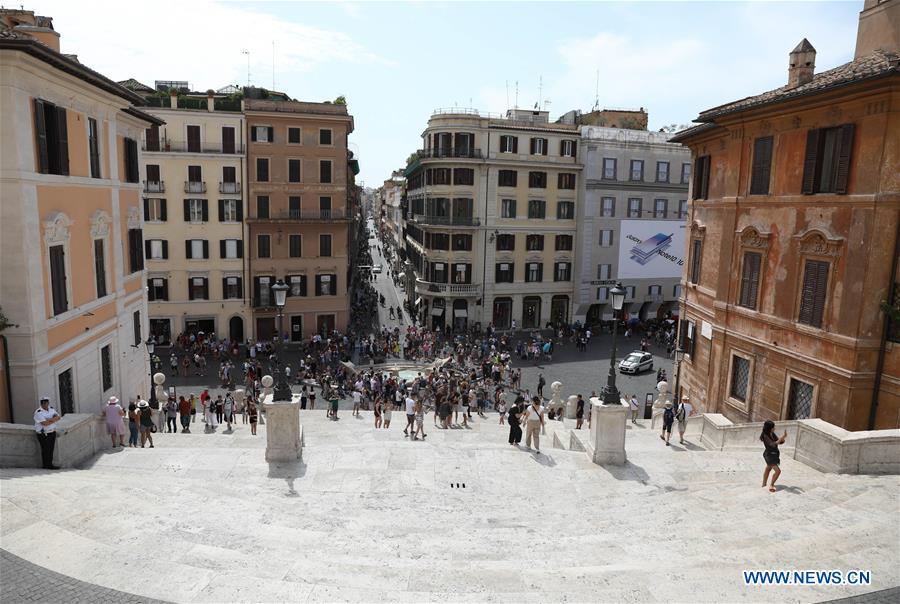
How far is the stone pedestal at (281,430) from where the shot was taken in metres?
14.1

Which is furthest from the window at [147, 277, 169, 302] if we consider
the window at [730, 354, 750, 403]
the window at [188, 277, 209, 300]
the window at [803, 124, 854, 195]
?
the window at [803, 124, 854, 195]

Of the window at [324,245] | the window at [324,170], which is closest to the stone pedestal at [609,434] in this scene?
the window at [324,245]

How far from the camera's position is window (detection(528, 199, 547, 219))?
47.1m

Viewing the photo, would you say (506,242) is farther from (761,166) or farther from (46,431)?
(46,431)

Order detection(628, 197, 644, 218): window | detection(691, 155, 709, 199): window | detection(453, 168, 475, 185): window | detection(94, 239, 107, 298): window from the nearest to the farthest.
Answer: detection(94, 239, 107, 298): window < detection(691, 155, 709, 199): window < detection(453, 168, 475, 185): window < detection(628, 197, 644, 218): window

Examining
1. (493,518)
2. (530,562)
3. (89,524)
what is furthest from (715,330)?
(89,524)

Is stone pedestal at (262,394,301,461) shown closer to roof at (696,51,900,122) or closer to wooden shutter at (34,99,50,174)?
wooden shutter at (34,99,50,174)

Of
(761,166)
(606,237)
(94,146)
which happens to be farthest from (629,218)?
(94,146)

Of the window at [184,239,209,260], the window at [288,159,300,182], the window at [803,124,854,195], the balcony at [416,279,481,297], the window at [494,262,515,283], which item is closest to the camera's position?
the window at [803,124,854,195]

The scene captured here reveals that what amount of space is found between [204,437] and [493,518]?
9.13 m

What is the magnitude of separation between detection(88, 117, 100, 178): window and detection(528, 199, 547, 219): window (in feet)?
109

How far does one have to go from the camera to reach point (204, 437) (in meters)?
16.6

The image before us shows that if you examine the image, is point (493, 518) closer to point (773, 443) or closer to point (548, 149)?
point (773, 443)

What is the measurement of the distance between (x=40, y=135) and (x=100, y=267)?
5140 mm
